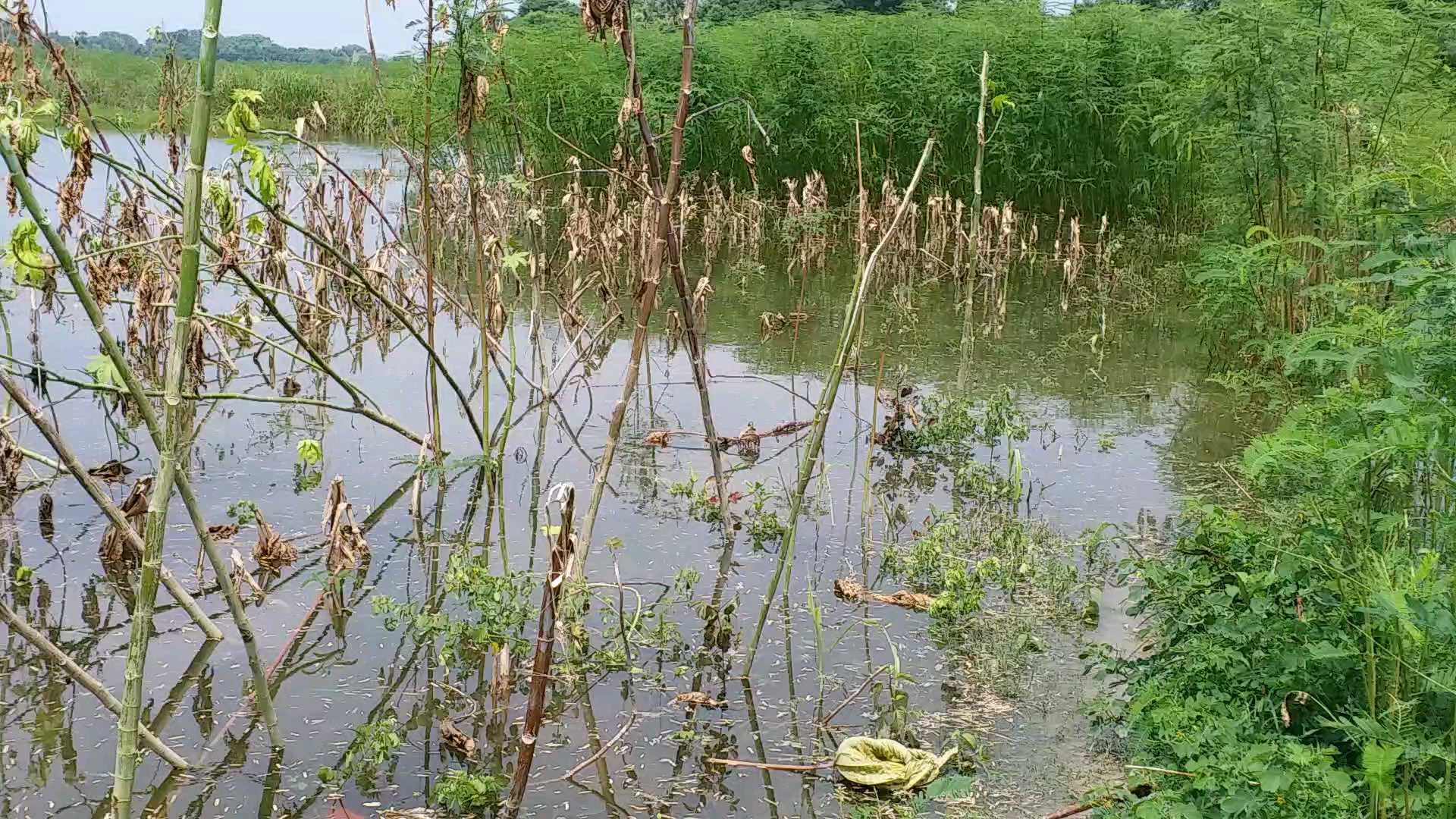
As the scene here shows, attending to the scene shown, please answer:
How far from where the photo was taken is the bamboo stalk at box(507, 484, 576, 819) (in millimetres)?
2354

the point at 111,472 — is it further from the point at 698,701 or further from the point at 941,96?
the point at 941,96

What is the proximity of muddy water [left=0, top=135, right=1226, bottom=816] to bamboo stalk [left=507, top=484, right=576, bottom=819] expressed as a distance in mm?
180

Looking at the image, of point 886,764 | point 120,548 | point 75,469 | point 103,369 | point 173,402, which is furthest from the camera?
point 120,548

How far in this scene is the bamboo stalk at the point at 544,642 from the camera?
235 cm

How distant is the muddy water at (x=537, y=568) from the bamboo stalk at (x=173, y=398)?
0.59m

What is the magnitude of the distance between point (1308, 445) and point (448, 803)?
200 cm

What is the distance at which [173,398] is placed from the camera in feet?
6.79

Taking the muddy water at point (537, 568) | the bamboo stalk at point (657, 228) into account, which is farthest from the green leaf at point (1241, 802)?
the bamboo stalk at point (657, 228)

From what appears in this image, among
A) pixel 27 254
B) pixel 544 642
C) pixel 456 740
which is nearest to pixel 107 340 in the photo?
pixel 27 254

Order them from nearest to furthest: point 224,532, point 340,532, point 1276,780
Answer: point 1276,780 < point 340,532 < point 224,532

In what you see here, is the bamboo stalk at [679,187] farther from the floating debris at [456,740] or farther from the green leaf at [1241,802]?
the green leaf at [1241,802]

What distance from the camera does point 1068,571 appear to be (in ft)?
13.3

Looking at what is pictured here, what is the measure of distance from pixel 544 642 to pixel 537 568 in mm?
1527

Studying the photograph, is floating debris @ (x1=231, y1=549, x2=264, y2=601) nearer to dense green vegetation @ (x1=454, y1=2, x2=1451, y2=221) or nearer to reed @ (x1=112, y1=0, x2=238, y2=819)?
reed @ (x1=112, y1=0, x2=238, y2=819)
